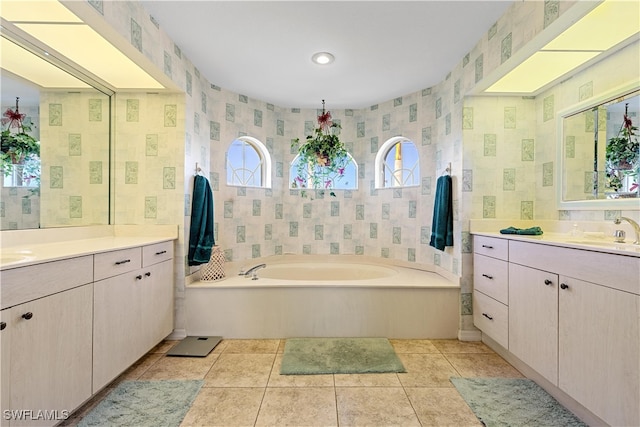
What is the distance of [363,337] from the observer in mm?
2607

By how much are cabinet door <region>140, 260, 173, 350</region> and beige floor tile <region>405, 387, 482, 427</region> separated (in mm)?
1811

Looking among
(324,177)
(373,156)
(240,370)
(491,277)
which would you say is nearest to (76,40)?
(240,370)


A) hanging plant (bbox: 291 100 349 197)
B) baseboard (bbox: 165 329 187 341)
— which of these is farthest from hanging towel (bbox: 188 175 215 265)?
hanging plant (bbox: 291 100 349 197)

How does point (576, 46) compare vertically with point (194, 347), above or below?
above

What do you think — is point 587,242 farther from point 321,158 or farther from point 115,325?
point 115,325

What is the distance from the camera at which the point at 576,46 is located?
1929 millimetres

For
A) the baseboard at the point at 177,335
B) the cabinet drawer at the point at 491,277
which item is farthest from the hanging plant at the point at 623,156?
the baseboard at the point at 177,335

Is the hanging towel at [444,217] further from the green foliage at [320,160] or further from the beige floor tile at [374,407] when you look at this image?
the beige floor tile at [374,407]

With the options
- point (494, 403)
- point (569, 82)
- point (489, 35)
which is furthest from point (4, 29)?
point (569, 82)

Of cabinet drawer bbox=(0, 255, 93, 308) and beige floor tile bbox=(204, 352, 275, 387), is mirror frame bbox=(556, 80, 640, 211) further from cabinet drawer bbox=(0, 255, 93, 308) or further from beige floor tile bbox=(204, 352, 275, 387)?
cabinet drawer bbox=(0, 255, 93, 308)

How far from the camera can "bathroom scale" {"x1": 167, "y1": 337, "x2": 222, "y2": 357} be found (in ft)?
7.57

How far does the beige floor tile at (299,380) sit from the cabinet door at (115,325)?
927mm

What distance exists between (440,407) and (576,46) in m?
2.41

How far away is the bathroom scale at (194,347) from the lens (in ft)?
7.57
